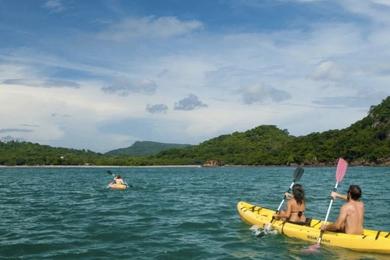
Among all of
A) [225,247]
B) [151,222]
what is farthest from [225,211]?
[225,247]

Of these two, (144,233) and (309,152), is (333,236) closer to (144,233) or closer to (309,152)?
(144,233)

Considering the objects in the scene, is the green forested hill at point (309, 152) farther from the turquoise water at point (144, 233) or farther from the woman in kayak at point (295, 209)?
the woman in kayak at point (295, 209)

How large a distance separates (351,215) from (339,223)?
0.53 metres

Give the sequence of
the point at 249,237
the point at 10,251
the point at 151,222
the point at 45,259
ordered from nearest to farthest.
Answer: the point at 45,259 < the point at 10,251 < the point at 249,237 < the point at 151,222

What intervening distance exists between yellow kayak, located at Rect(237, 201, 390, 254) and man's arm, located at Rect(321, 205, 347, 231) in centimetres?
12

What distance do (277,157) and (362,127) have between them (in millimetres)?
28391

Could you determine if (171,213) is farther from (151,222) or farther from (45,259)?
(45,259)

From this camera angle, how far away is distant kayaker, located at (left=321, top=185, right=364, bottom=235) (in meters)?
13.4

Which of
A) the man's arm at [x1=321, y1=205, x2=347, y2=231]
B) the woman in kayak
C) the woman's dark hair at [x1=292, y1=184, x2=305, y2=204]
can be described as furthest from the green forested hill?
the man's arm at [x1=321, y1=205, x2=347, y2=231]

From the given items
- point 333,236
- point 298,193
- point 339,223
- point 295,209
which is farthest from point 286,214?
point 339,223

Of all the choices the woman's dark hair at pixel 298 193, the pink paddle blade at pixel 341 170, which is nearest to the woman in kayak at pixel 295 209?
the woman's dark hair at pixel 298 193

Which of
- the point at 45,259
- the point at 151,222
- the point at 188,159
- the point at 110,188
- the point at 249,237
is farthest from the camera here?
the point at 188,159

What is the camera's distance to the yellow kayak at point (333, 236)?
1375 centimetres

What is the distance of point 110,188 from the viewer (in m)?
41.9
